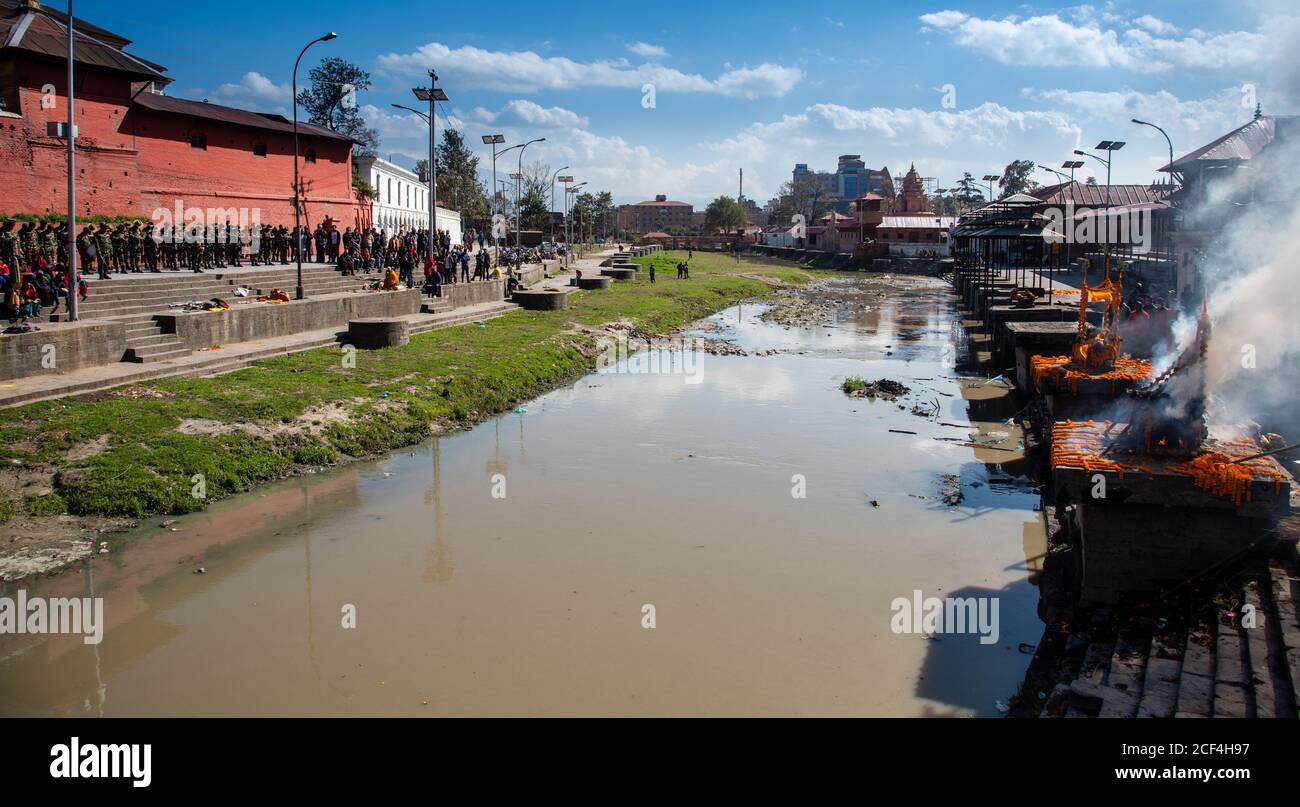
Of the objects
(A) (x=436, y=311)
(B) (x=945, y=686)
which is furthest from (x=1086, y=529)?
(A) (x=436, y=311)

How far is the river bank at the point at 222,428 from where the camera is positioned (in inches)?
440

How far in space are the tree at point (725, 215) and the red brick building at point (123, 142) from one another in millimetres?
109728

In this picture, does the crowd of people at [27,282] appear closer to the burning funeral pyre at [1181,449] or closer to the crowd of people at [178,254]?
the crowd of people at [178,254]

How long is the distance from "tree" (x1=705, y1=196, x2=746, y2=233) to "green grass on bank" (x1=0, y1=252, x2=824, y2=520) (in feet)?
399

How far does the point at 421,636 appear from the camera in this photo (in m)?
8.91

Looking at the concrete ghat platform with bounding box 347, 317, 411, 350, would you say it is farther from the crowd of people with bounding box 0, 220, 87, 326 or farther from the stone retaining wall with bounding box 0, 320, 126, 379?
the stone retaining wall with bounding box 0, 320, 126, 379

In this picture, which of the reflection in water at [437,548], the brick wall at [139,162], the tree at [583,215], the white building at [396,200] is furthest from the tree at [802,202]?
the reflection in water at [437,548]

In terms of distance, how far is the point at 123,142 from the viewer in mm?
27516

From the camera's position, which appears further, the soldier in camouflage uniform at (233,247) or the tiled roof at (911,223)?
the tiled roof at (911,223)

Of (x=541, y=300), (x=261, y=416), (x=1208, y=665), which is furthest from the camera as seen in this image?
(x=541, y=300)

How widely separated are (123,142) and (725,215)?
401ft

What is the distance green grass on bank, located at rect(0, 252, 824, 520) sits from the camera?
11.9 meters

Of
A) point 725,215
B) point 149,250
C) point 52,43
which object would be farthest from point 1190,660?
point 725,215

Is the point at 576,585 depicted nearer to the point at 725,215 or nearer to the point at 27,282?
the point at 27,282
